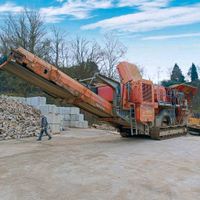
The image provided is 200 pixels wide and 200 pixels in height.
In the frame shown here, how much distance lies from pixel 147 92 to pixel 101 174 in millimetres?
6275

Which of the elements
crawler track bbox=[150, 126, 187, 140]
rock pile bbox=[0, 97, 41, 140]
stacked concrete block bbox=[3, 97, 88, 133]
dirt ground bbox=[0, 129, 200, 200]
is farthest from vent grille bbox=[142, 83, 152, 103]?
stacked concrete block bbox=[3, 97, 88, 133]

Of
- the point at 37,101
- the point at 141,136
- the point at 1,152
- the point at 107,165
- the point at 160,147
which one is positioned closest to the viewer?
the point at 107,165

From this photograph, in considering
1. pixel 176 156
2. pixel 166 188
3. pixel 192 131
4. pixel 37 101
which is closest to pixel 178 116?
pixel 192 131

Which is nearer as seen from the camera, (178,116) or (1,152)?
(1,152)

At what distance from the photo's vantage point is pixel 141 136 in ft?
47.7

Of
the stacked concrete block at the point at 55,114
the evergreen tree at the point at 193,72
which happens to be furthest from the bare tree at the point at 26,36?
the evergreen tree at the point at 193,72

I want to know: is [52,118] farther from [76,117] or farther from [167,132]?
[167,132]

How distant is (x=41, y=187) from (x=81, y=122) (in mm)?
16947

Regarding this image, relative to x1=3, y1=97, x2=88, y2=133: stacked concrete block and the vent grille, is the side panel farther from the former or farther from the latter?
x1=3, y1=97, x2=88, y2=133: stacked concrete block

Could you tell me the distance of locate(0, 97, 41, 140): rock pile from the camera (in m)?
15.1

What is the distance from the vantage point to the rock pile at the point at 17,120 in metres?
15.1

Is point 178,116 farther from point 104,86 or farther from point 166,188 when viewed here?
point 166,188

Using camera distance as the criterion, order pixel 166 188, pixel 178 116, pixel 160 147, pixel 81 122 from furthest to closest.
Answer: pixel 81 122 → pixel 178 116 → pixel 160 147 → pixel 166 188

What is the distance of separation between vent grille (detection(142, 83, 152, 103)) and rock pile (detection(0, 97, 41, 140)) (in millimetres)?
6304
